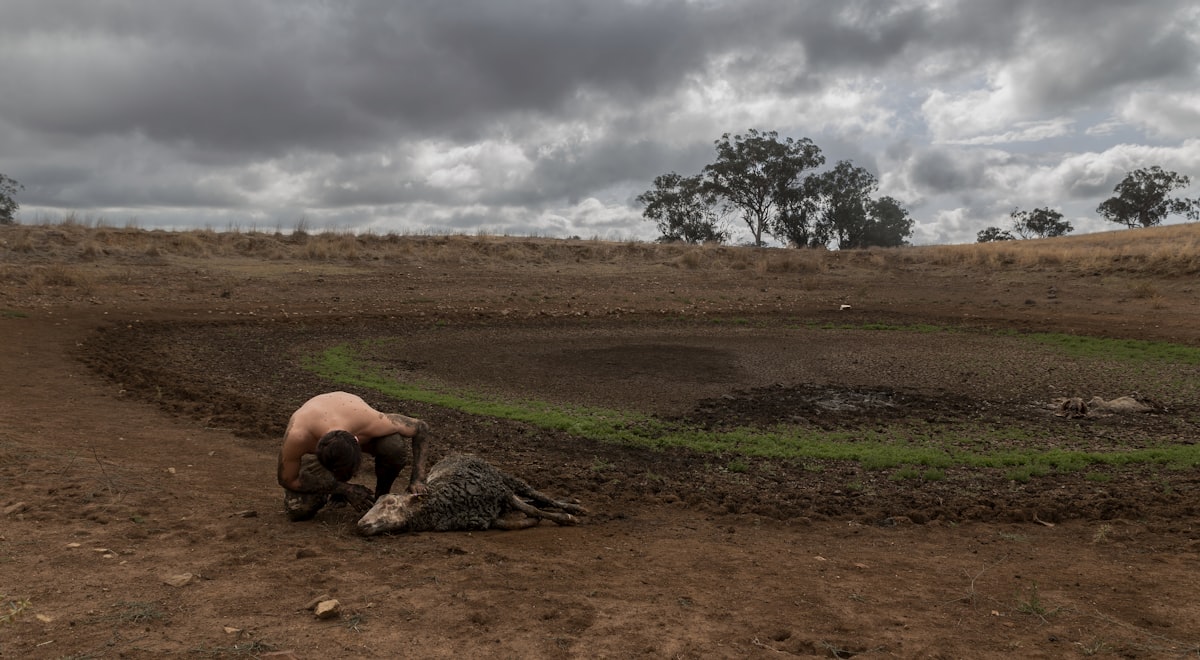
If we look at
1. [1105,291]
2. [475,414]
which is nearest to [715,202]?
[1105,291]

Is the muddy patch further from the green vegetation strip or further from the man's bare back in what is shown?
the man's bare back

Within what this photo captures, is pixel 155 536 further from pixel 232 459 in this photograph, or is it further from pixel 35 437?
pixel 35 437

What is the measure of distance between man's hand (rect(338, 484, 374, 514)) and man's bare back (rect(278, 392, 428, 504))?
Result: 0.73 feet

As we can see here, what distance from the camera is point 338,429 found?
6.24 metres

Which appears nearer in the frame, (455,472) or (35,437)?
(455,472)

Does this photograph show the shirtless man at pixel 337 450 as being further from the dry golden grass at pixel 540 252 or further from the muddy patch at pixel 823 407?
the dry golden grass at pixel 540 252

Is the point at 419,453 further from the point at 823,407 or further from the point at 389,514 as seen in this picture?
the point at 823,407

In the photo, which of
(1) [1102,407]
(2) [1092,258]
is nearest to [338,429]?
(1) [1102,407]

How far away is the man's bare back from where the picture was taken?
6.29 m

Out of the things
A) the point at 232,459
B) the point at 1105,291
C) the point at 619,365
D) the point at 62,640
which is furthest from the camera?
the point at 1105,291

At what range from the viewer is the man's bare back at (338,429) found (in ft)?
20.6

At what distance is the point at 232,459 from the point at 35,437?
2.15 m

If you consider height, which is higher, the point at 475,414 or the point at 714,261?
the point at 714,261

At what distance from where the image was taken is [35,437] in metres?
8.93
